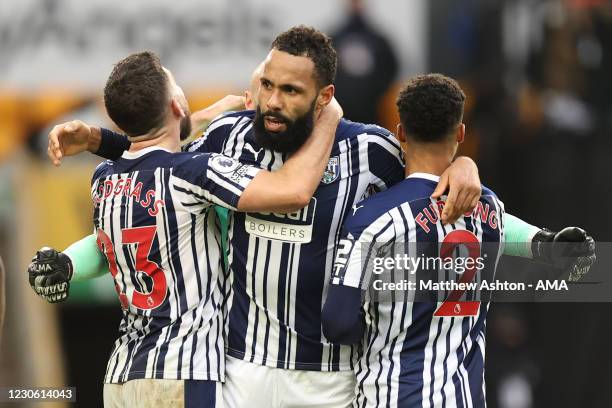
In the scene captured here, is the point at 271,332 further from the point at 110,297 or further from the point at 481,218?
the point at 110,297

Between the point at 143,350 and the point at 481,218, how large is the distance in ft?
4.68

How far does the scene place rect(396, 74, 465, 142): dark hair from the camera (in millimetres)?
4312

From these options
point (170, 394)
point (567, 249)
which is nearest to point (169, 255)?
point (170, 394)

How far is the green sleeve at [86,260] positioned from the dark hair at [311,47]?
44.7 inches

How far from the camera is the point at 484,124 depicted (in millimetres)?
10164

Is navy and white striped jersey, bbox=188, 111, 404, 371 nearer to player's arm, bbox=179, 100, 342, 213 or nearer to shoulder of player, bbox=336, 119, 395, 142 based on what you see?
shoulder of player, bbox=336, 119, 395, 142

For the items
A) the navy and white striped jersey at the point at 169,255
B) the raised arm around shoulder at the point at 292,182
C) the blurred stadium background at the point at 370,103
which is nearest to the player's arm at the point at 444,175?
the raised arm around shoulder at the point at 292,182

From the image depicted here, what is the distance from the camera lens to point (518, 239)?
4570 millimetres

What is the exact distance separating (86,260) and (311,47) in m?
1.27

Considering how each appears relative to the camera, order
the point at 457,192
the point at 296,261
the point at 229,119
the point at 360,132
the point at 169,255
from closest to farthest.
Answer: the point at 457,192
the point at 169,255
the point at 296,261
the point at 360,132
the point at 229,119

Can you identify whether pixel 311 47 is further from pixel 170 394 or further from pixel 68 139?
pixel 170 394

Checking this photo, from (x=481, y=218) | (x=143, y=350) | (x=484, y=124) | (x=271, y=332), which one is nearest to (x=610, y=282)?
(x=481, y=218)

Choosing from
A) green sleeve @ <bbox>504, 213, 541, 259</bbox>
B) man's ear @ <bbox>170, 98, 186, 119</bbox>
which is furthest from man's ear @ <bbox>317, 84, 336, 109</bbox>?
green sleeve @ <bbox>504, 213, 541, 259</bbox>

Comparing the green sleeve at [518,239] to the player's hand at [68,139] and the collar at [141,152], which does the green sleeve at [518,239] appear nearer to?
the collar at [141,152]
